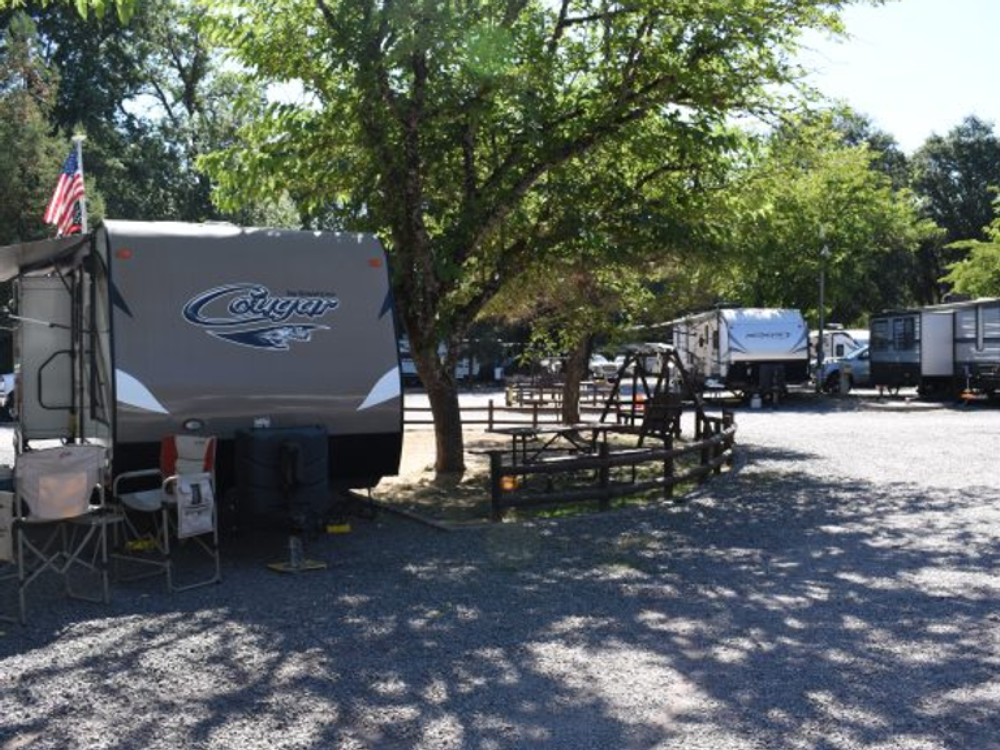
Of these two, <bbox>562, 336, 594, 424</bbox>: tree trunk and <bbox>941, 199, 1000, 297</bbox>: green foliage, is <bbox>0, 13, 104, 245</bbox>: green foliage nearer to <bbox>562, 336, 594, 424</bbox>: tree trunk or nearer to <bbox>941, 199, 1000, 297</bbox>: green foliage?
<bbox>562, 336, 594, 424</bbox>: tree trunk

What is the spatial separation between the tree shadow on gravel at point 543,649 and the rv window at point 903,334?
21.2 metres

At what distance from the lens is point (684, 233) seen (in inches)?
533

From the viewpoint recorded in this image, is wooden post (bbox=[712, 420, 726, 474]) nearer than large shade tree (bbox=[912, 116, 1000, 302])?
Yes

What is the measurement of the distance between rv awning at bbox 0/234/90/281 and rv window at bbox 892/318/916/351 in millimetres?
24840

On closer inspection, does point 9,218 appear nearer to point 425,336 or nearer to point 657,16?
point 425,336

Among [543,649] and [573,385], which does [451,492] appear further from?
[573,385]

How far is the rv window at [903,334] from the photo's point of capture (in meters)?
29.4

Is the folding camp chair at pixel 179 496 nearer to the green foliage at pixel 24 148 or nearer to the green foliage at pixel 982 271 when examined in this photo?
the green foliage at pixel 24 148

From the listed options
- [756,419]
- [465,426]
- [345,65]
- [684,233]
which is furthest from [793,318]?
[345,65]

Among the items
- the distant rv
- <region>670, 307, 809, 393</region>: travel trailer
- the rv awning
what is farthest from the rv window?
the rv awning

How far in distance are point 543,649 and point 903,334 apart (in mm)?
26389

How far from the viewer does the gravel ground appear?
193 inches

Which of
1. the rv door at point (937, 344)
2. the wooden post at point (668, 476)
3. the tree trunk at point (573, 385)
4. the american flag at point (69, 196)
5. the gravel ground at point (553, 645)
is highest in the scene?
the american flag at point (69, 196)

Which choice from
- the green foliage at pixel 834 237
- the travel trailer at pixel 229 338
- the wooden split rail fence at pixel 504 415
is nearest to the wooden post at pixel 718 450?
the travel trailer at pixel 229 338
